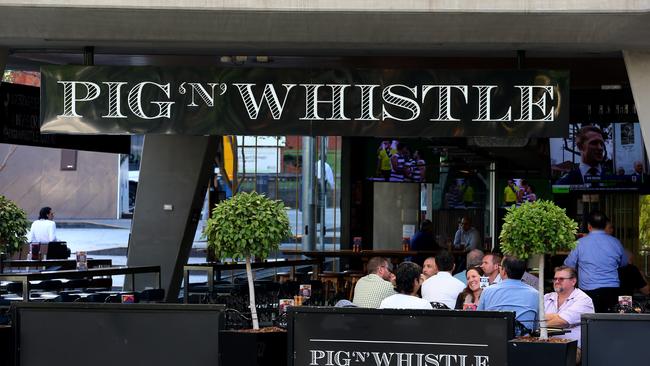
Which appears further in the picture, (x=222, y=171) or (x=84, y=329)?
(x=222, y=171)

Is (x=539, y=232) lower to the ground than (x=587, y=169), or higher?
lower

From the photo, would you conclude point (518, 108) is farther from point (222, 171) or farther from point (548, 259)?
point (222, 171)

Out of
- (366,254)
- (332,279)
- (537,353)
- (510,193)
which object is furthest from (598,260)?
(510,193)

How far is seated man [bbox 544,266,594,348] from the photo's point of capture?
7828 millimetres

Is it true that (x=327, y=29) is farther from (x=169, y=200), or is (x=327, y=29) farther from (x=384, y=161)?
(x=384, y=161)

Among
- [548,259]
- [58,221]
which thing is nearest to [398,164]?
[548,259]

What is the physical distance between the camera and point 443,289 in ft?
30.7

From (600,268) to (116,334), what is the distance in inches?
207

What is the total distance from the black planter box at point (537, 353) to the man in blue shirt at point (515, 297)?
3.15ft

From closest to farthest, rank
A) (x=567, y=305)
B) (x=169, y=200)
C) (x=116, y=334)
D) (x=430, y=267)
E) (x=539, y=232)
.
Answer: (x=539, y=232) → (x=116, y=334) → (x=567, y=305) → (x=430, y=267) → (x=169, y=200)

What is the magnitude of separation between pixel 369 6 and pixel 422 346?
2521 millimetres

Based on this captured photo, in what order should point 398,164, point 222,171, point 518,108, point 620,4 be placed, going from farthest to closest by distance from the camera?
1. point 222,171
2. point 398,164
3. point 518,108
4. point 620,4

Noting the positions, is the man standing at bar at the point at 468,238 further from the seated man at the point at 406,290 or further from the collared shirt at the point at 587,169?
the seated man at the point at 406,290

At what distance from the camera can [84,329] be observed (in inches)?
283
